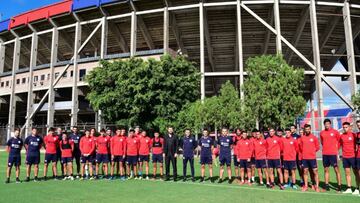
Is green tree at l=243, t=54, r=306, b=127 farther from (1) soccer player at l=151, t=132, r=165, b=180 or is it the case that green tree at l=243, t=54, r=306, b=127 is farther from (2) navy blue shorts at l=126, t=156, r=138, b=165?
(2) navy blue shorts at l=126, t=156, r=138, b=165

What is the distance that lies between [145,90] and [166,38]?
1301 centimetres

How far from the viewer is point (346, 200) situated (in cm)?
770

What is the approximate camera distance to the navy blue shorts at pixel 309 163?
9466 millimetres

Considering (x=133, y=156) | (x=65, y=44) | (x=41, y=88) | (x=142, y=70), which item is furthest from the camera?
(x=65, y=44)

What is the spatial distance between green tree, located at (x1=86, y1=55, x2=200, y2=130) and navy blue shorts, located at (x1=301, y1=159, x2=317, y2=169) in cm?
1187

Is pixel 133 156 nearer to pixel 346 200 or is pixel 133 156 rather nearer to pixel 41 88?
pixel 346 200

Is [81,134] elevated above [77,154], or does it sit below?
above

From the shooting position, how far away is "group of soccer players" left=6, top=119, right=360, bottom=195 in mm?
9453

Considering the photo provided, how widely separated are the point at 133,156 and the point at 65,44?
1355 inches

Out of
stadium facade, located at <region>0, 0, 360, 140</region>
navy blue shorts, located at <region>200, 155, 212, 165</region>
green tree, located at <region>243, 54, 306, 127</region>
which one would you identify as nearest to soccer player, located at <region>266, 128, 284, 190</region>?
navy blue shorts, located at <region>200, 155, 212, 165</region>

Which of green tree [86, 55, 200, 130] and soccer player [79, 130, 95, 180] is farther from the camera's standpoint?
green tree [86, 55, 200, 130]

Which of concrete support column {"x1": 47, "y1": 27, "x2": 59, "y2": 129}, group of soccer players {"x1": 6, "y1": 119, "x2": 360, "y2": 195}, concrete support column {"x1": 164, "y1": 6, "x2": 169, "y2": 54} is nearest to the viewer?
group of soccer players {"x1": 6, "y1": 119, "x2": 360, "y2": 195}

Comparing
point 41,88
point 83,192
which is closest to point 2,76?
point 41,88

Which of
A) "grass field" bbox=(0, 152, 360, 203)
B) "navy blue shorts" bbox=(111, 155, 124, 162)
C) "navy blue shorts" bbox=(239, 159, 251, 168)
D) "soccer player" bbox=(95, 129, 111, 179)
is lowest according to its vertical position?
"grass field" bbox=(0, 152, 360, 203)
